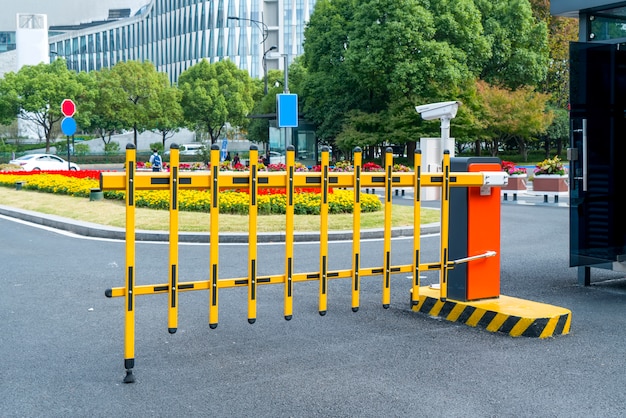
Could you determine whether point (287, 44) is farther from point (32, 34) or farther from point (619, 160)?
point (619, 160)

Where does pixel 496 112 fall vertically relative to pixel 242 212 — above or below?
above

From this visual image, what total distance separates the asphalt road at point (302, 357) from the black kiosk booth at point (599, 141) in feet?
1.82

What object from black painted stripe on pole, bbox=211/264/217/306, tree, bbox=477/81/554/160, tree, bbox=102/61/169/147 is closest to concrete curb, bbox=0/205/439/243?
black painted stripe on pole, bbox=211/264/217/306

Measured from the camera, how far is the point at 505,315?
23.0 feet

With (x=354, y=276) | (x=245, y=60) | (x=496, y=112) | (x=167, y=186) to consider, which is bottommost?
(x=354, y=276)

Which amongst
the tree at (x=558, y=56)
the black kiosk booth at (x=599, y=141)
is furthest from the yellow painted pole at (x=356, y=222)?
the tree at (x=558, y=56)

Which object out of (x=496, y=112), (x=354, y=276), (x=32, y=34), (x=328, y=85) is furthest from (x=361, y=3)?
(x=32, y=34)

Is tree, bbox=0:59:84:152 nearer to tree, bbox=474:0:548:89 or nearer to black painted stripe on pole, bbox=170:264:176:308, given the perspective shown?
tree, bbox=474:0:548:89

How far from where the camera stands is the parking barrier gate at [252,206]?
5.59m

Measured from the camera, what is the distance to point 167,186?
563 centimetres

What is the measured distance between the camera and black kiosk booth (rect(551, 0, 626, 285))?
9227mm

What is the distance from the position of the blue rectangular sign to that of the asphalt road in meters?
18.1

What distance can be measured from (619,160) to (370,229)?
19.3 feet

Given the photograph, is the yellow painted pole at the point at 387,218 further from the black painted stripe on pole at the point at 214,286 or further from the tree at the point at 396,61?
the tree at the point at 396,61
